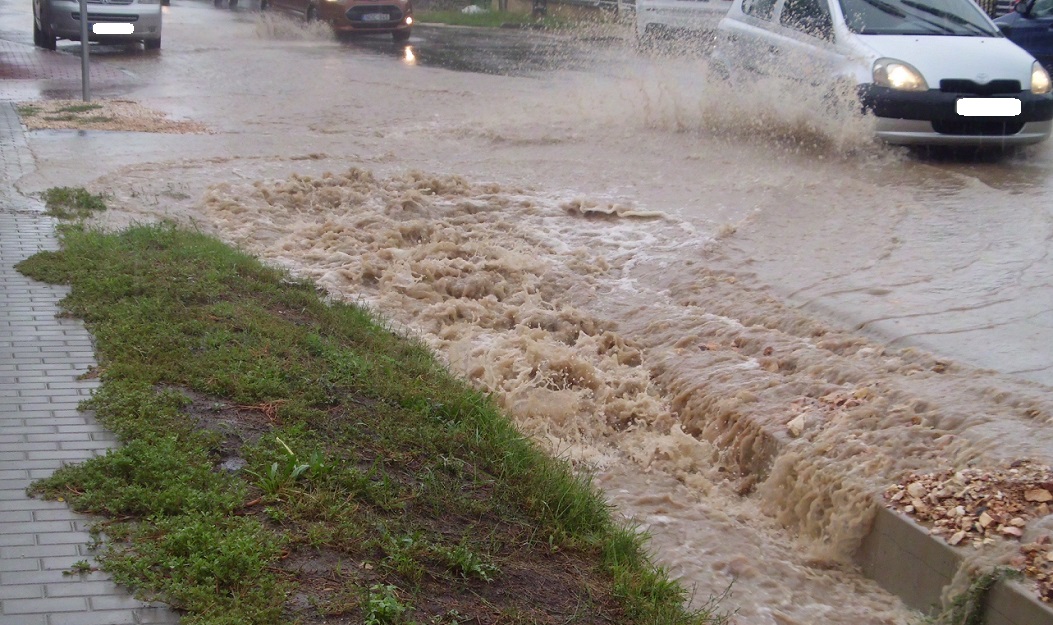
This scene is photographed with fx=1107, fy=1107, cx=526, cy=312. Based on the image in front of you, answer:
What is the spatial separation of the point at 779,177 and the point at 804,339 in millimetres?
4779

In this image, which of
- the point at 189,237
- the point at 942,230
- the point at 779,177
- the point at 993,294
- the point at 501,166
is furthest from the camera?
the point at 501,166

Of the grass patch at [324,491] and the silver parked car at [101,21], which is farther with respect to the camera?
the silver parked car at [101,21]

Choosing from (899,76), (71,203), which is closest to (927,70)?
(899,76)

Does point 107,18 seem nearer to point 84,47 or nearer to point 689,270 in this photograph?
point 84,47

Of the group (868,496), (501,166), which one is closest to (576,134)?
(501,166)

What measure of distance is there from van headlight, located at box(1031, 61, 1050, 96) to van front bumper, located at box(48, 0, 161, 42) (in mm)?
14889

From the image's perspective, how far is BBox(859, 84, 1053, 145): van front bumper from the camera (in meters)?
10.6

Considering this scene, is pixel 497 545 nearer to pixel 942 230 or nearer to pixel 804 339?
pixel 804 339

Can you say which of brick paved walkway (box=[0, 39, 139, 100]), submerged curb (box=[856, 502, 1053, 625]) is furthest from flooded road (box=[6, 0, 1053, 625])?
brick paved walkway (box=[0, 39, 139, 100])

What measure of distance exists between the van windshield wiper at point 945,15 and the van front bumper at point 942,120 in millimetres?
1204

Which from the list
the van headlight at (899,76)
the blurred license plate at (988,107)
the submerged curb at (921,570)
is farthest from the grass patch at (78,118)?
the submerged curb at (921,570)

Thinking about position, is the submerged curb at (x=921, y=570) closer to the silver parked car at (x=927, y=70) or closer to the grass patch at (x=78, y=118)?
the silver parked car at (x=927, y=70)

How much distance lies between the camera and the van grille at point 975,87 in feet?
34.8

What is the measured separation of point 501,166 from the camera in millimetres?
11781
